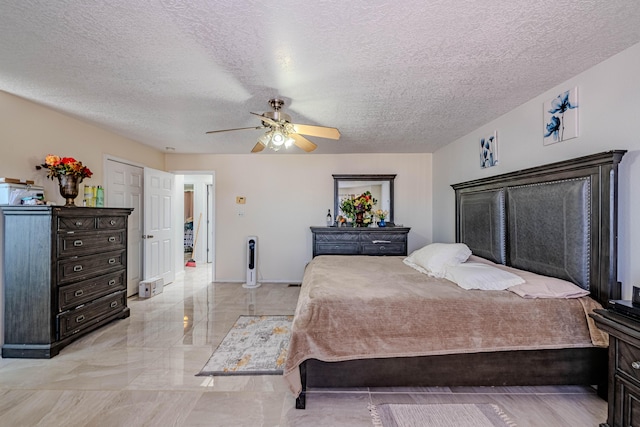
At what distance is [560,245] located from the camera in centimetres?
220

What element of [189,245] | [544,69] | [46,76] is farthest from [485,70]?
[189,245]

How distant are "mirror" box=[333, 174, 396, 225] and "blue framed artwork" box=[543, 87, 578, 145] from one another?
2.68 m

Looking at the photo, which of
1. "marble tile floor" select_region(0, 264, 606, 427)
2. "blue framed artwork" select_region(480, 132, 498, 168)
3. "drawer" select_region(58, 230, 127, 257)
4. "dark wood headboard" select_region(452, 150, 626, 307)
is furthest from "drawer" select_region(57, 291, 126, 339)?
"blue framed artwork" select_region(480, 132, 498, 168)

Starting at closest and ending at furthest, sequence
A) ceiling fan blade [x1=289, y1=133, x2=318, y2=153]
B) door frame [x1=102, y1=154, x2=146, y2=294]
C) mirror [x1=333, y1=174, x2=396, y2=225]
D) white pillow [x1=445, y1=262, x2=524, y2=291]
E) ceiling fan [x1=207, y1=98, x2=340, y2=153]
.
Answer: white pillow [x1=445, y1=262, x2=524, y2=291], ceiling fan [x1=207, y1=98, x2=340, y2=153], ceiling fan blade [x1=289, y1=133, x2=318, y2=153], door frame [x1=102, y1=154, x2=146, y2=294], mirror [x1=333, y1=174, x2=396, y2=225]

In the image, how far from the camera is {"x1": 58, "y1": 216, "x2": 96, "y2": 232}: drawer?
2.66 m

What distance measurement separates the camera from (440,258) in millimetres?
2736

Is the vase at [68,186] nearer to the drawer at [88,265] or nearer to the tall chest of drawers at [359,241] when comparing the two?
the drawer at [88,265]

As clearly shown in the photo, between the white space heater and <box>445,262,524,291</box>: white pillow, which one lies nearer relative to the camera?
<box>445,262,524,291</box>: white pillow

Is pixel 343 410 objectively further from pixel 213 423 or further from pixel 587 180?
pixel 587 180

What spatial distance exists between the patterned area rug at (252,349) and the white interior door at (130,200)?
222 cm

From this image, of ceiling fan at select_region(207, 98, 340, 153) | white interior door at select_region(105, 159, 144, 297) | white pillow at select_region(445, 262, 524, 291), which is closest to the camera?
white pillow at select_region(445, 262, 524, 291)

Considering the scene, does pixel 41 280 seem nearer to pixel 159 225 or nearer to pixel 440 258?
pixel 159 225

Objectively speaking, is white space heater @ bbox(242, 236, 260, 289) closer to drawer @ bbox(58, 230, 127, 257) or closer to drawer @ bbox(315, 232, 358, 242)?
drawer @ bbox(315, 232, 358, 242)

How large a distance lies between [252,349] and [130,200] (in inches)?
127
